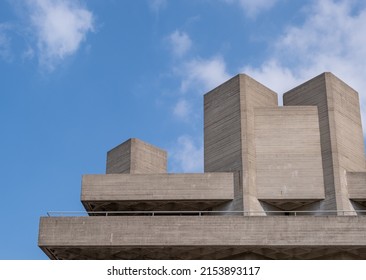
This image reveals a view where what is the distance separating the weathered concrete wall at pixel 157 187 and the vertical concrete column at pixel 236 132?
2.86 feet

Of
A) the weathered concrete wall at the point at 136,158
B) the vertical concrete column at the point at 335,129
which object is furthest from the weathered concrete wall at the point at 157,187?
the weathered concrete wall at the point at 136,158

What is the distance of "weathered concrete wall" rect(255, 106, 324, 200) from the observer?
117 feet

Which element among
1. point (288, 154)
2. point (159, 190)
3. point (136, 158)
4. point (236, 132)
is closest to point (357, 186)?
point (288, 154)

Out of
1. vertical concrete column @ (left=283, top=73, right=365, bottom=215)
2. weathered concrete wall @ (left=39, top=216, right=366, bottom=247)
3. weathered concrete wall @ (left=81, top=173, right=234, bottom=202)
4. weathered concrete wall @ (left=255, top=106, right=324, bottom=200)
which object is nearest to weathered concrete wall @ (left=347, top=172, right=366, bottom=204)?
vertical concrete column @ (left=283, top=73, right=365, bottom=215)

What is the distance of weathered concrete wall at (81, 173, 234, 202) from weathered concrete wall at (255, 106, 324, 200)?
2.12m

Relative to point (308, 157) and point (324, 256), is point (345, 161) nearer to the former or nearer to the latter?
point (308, 157)

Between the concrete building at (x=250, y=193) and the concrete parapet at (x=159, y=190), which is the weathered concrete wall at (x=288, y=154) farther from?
the concrete parapet at (x=159, y=190)

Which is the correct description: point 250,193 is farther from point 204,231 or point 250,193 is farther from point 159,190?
point 159,190

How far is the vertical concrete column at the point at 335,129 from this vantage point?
3538 cm

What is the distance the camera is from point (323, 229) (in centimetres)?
3186

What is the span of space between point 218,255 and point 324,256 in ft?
16.5

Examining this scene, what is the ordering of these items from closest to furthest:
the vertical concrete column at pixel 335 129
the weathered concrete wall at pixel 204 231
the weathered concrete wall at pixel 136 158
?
the weathered concrete wall at pixel 204 231
the vertical concrete column at pixel 335 129
the weathered concrete wall at pixel 136 158

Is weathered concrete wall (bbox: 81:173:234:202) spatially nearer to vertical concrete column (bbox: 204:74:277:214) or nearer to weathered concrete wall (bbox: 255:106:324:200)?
vertical concrete column (bbox: 204:74:277:214)
